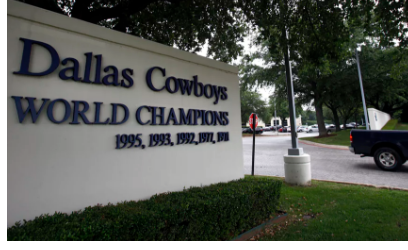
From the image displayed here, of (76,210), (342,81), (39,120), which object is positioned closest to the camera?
(39,120)

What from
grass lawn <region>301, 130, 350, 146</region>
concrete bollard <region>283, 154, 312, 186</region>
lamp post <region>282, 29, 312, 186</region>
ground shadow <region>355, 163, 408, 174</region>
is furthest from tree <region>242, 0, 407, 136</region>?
grass lawn <region>301, 130, 350, 146</region>

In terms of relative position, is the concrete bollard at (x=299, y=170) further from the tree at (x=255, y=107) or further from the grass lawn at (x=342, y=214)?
the tree at (x=255, y=107)

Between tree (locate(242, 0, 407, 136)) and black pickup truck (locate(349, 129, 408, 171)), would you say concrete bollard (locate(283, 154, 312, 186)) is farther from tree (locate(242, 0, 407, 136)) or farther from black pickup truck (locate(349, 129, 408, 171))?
black pickup truck (locate(349, 129, 408, 171))

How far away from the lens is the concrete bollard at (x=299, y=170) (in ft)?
20.4

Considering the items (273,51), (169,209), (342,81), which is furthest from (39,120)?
(342,81)

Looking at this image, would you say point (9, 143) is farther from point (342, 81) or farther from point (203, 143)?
point (342, 81)

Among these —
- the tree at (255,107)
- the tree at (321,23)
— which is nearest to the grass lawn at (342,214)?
the tree at (321,23)

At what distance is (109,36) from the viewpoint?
10.7ft

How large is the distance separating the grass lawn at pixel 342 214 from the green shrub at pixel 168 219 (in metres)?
0.58

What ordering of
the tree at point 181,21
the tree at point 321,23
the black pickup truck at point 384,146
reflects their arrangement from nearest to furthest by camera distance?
the tree at point 321,23 → the tree at point 181,21 → the black pickup truck at point 384,146

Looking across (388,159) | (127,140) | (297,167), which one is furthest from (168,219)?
(388,159)

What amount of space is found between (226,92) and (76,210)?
3321 millimetres

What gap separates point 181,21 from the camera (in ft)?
21.3

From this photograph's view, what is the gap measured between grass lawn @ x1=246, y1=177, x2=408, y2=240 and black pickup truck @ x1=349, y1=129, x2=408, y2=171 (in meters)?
2.85
